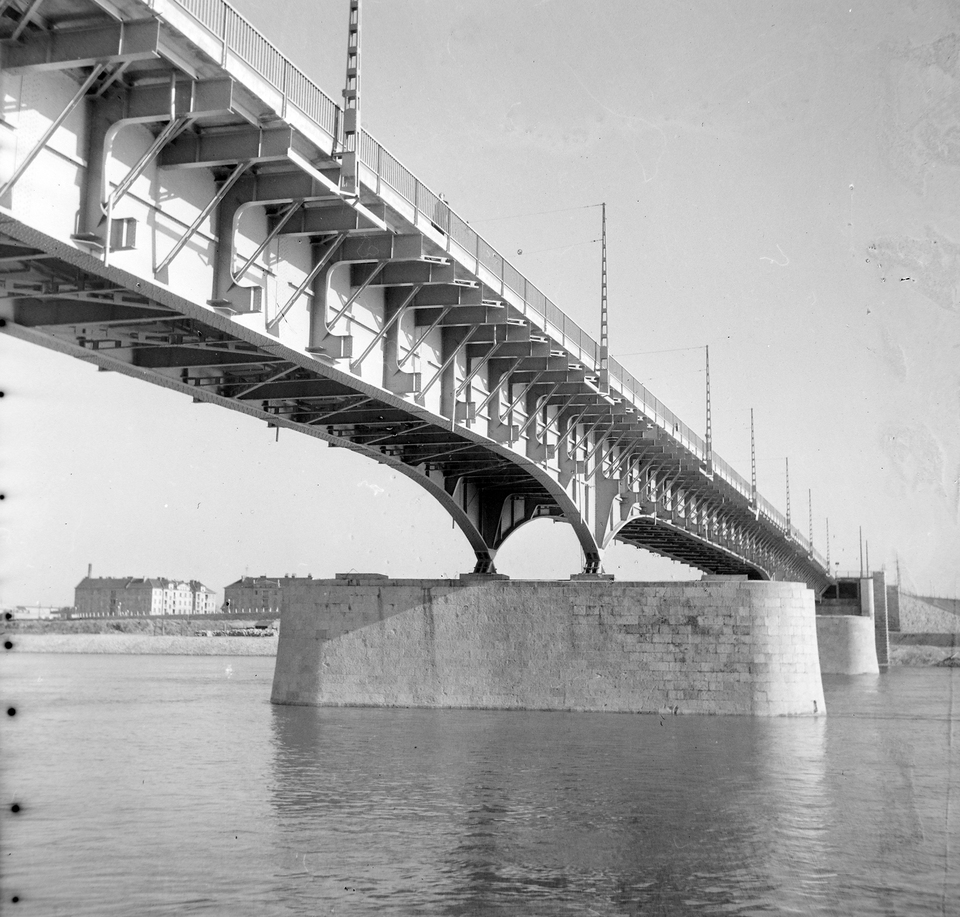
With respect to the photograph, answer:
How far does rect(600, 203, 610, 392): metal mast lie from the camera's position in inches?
1320

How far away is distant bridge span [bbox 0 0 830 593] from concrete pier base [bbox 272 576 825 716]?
14.8ft

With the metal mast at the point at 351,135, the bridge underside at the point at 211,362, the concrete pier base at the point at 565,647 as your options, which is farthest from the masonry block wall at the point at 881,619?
the metal mast at the point at 351,135

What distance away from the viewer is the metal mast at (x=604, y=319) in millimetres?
33531

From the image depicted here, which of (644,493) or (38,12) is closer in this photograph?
(38,12)

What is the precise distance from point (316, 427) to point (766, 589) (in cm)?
1631

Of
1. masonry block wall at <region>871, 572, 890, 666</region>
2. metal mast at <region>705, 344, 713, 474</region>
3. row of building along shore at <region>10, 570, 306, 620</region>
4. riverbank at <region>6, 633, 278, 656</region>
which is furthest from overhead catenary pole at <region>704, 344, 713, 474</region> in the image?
row of building along shore at <region>10, 570, 306, 620</region>

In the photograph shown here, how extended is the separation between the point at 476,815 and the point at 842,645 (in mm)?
62225

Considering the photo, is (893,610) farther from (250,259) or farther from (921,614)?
(250,259)

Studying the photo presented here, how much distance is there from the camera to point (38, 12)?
1302cm

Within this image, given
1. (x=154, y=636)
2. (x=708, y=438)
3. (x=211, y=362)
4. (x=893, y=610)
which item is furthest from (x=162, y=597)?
(x=211, y=362)

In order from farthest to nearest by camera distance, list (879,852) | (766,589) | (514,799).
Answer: (766,589), (514,799), (879,852)

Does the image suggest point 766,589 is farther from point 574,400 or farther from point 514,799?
point 514,799

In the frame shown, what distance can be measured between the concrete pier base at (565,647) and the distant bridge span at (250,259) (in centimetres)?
451

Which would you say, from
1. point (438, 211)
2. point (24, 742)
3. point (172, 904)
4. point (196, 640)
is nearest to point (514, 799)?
point (172, 904)
